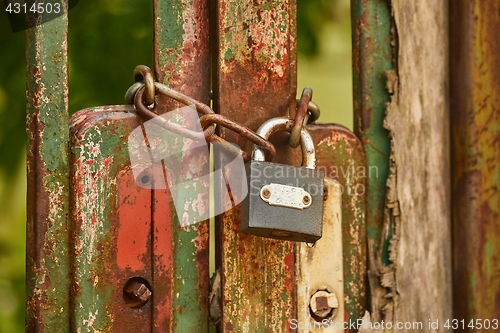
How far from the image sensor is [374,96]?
87cm

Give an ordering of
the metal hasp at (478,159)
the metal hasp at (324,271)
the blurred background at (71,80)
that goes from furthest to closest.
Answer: the blurred background at (71,80), the metal hasp at (478,159), the metal hasp at (324,271)

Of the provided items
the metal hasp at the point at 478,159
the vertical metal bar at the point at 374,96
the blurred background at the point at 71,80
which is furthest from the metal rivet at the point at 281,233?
the blurred background at the point at 71,80

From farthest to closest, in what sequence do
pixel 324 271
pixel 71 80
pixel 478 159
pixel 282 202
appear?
1. pixel 71 80
2. pixel 478 159
3. pixel 324 271
4. pixel 282 202

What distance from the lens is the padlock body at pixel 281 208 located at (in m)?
0.68

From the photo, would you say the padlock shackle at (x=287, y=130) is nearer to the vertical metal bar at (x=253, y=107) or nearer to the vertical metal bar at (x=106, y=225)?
the vertical metal bar at (x=253, y=107)

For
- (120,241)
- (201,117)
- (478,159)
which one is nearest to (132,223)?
(120,241)

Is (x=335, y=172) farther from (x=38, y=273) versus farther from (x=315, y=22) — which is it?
(x=315, y=22)

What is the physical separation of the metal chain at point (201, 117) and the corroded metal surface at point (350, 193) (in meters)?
0.10

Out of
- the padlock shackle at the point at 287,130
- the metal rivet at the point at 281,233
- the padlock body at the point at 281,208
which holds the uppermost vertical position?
the padlock shackle at the point at 287,130

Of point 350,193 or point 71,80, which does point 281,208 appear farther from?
point 71,80

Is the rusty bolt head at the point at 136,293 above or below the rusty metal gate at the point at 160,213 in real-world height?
below

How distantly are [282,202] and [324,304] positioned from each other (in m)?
0.20

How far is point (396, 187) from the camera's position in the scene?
0.87 meters

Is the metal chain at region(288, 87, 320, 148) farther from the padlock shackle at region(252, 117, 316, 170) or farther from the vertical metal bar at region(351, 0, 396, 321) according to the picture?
the vertical metal bar at region(351, 0, 396, 321)
